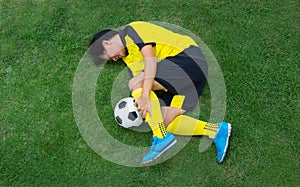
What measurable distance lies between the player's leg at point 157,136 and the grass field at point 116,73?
0.12m

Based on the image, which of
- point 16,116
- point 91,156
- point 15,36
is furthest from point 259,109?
point 15,36

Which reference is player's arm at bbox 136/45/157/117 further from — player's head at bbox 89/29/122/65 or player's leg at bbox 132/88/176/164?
player's head at bbox 89/29/122/65

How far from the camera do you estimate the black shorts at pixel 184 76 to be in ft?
10.4

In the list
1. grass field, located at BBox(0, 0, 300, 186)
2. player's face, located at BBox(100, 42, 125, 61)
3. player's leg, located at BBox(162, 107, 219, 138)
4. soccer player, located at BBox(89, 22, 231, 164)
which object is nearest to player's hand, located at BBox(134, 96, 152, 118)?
soccer player, located at BBox(89, 22, 231, 164)

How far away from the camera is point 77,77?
3457 mm

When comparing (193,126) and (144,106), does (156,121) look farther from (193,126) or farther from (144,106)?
(193,126)

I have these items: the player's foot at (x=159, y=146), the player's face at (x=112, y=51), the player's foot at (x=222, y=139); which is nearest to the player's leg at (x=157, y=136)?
the player's foot at (x=159, y=146)

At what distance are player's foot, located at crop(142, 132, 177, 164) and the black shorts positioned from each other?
0.31m

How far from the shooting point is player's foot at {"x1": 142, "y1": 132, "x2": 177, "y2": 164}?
9.82ft

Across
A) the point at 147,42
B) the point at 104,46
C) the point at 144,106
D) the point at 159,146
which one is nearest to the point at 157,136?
the point at 159,146

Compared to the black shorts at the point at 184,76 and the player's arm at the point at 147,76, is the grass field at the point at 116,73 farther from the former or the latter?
the player's arm at the point at 147,76

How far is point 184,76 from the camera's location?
3.16m

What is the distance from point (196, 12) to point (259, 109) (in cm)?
107

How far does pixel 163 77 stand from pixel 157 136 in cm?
47
